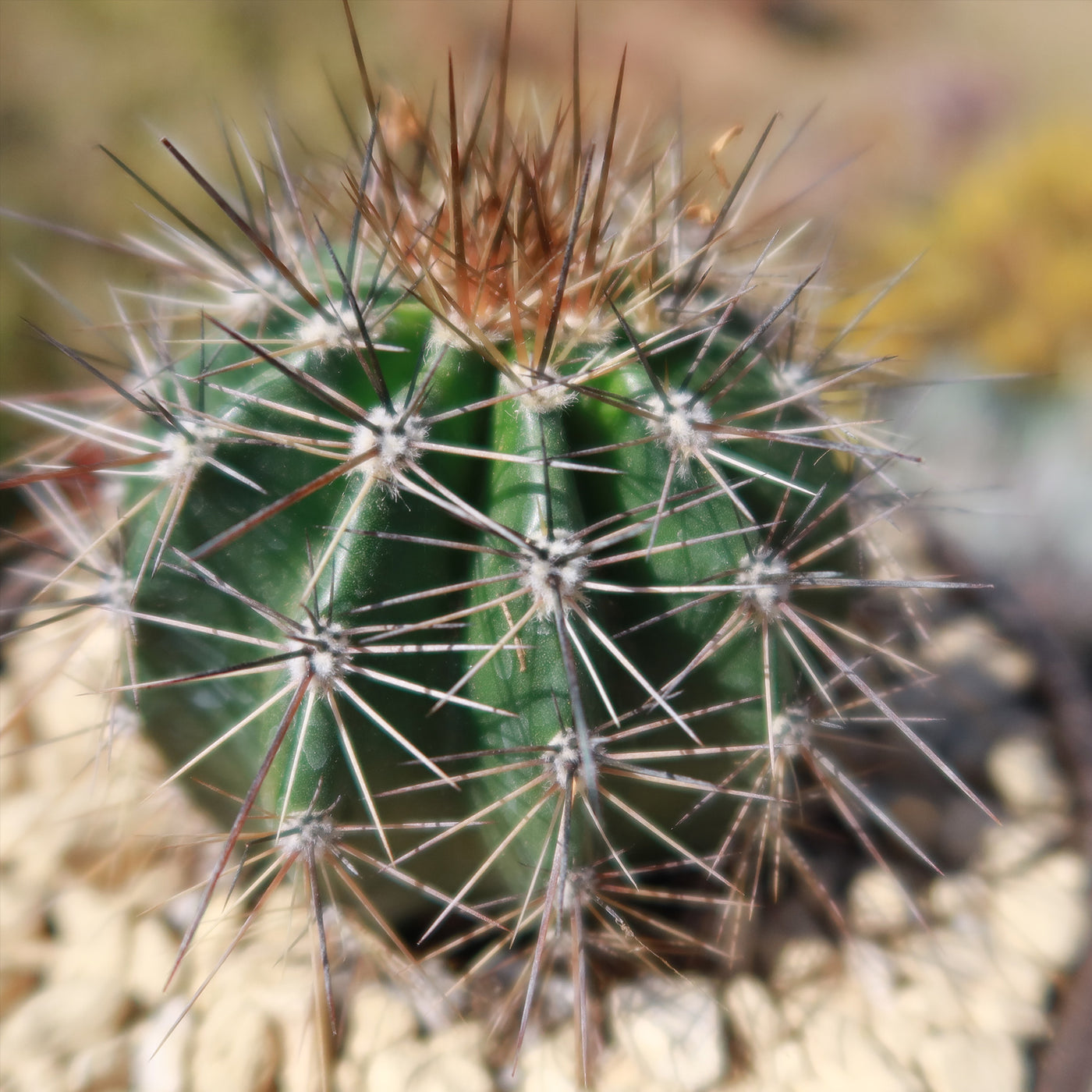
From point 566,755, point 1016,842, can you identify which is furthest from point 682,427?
point 1016,842

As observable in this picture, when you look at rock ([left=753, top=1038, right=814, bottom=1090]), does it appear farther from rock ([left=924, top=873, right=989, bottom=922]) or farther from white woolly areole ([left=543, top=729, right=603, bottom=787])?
white woolly areole ([left=543, top=729, right=603, bottom=787])

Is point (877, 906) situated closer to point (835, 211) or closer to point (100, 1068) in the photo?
point (100, 1068)

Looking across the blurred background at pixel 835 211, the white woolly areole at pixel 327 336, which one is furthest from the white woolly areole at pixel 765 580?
the blurred background at pixel 835 211

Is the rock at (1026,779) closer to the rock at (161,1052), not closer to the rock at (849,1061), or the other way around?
the rock at (849,1061)

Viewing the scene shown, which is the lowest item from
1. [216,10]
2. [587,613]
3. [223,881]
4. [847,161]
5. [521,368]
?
[223,881]

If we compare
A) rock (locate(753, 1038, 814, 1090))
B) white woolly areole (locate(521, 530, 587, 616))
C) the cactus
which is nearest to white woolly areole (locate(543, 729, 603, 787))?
the cactus

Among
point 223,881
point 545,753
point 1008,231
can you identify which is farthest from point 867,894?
point 1008,231

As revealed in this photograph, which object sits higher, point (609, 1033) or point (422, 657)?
point (422, 657)

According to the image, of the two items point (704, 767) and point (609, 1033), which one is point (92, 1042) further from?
point (704, 767)
